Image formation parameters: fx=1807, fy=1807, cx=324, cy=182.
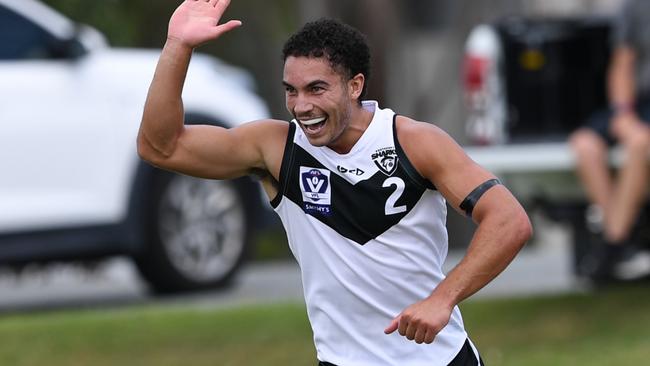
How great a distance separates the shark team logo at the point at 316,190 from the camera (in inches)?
204

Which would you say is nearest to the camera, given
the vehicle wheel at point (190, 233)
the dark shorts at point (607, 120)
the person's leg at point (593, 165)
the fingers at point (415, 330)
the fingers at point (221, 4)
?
the fingers at point (415, 330)

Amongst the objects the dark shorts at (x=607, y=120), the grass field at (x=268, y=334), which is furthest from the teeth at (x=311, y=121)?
the dark shorts at (x=607, y=120)

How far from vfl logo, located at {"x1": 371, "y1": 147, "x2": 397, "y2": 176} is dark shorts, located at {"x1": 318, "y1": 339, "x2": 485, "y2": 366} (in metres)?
0.61

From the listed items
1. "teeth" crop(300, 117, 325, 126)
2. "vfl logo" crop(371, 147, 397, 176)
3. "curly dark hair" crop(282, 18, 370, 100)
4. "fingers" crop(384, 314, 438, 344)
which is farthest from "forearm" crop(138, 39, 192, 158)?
"fingers" crop(384, 314, 438, 344)

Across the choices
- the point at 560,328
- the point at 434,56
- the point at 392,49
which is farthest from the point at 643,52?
the point at 434,56

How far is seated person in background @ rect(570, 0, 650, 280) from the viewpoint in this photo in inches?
381

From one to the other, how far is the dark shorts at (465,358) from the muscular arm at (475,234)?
42 cm

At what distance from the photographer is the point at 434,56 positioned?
750 inches

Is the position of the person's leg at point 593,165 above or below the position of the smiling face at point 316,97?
below

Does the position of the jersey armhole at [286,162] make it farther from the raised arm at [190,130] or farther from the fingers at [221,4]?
the fingers at [221,4]

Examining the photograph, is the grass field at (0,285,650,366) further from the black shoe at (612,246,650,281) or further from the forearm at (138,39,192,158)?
the forearm at (138,39,192,158)

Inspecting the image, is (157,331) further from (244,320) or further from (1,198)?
(1,198)

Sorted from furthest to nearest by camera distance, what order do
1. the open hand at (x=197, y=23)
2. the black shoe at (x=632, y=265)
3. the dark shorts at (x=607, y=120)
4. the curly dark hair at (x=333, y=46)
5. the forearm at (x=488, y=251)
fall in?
1. the black shoe at (x=632, y=265)
2. the dark shorts at (x=607, y=120)
3. the open hand at (x=197, y=23)
4. the curly dark hair at (x=333, y=46)
5. the forearm at (x=488, y=251)

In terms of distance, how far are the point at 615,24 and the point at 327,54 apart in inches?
223
